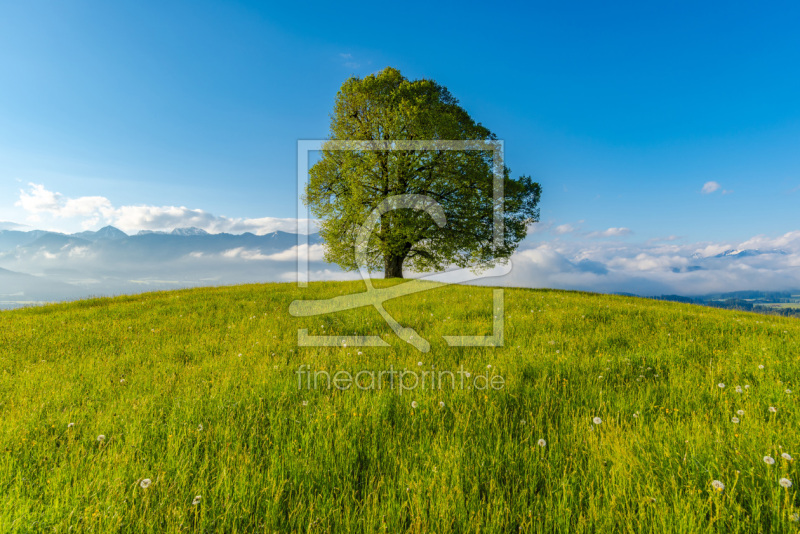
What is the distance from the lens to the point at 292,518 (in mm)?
2385

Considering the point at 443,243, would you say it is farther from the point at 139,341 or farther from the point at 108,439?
the point at 108,439

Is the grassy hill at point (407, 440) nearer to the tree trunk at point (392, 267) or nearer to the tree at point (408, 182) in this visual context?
the tree at point (408, 182)

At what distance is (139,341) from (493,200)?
66.2ft

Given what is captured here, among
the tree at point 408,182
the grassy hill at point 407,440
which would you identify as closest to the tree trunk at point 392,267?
the tree at point 408,182

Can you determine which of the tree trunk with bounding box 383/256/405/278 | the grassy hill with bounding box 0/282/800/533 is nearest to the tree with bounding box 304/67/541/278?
the tree trunk with bounding box 383/256/405/278

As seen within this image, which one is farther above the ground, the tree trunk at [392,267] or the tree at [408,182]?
the tree at [408,182]

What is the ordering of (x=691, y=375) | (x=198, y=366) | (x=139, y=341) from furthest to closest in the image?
(x=139, y=341) < (x=198, y=366) < (x=691, y=375)

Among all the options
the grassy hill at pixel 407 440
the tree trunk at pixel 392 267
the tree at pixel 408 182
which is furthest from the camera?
the tree trunk at pixel 392 267

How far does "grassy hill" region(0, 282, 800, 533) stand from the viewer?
238cm

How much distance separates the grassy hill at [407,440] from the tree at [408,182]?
600 inches

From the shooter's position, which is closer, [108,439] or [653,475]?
[653,475]

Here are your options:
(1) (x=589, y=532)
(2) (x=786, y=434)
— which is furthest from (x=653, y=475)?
(2) (x=786, y=434)

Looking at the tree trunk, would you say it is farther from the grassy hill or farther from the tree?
the grassy hill

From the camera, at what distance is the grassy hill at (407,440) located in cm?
238
